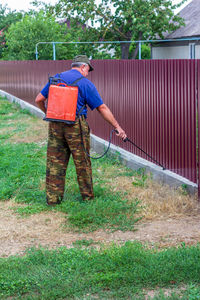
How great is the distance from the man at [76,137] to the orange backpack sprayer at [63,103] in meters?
0.15

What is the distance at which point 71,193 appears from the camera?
6629 mm

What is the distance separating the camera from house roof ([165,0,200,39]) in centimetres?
2361

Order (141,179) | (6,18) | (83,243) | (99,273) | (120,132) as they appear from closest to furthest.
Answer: (99,273) → (83,243) → (120,132) → (141,179) → (6,18)

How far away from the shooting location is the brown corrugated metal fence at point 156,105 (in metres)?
6.14

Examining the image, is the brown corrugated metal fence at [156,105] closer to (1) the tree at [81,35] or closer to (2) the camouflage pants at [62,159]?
(2) the camouflage pants at [62,159]

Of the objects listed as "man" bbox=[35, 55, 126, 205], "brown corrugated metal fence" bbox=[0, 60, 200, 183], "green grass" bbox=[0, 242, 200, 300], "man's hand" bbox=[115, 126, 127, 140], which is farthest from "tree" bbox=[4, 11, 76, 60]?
"green grass" bbox=[0, 242, 200, 300]

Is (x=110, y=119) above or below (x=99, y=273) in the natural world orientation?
above

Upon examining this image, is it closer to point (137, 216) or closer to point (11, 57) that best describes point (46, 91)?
point (137, 216)

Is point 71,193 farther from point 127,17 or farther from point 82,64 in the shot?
point 127,17

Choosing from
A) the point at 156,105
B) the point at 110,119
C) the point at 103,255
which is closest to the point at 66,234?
the point at 103,255

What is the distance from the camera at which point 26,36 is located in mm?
23844

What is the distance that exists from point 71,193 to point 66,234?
56.2 inches

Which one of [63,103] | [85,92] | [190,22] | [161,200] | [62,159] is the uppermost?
[190,22]

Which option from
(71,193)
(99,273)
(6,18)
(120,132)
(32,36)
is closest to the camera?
(99,273)
